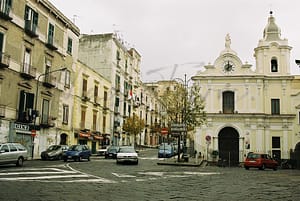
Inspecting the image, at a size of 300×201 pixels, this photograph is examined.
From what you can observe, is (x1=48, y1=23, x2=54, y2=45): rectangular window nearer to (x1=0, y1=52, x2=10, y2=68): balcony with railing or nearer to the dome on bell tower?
(x1=0, y1=52, x2=10, y2=68): balcony with railing

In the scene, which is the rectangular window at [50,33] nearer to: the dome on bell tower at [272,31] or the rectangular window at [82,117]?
the rectangular window at [82,117]

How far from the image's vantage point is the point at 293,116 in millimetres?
44375

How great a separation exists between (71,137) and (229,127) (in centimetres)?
1941

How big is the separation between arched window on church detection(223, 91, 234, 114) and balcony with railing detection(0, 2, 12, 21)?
28.1 m

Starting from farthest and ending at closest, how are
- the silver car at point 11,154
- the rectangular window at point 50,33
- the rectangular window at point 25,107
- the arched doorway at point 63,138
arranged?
the arched doorway at point 63,138 → the rectangular window at point 50,33 → the rectangular window at point 25,107 → the silver car at point 11,154

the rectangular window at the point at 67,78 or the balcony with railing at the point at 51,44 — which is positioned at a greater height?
the balcony with railing at the point at 51,44

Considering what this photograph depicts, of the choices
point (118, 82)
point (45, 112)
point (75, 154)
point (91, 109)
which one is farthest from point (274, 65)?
point (45, 112)

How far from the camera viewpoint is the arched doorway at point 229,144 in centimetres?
4412

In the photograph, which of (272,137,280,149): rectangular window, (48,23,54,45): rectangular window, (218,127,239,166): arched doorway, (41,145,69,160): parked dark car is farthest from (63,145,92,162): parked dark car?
(272,137,280,149): rectangular window

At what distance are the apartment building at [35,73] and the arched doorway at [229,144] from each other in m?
18.8

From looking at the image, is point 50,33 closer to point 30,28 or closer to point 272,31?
point 30,28

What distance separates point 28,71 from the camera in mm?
32031

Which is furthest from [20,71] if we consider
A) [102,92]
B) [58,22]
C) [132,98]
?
[132,98]

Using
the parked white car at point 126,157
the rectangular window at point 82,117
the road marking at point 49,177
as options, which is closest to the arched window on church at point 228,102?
the rectangular window at point 82,117
